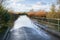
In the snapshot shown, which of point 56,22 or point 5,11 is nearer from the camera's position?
point 56,22

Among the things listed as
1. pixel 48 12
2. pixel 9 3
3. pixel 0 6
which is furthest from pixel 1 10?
pixel 48 12

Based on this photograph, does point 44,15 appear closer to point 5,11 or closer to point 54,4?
point 54,4

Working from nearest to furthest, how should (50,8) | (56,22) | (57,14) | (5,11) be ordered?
(56,22), (57,14), (5,11), (50,8)

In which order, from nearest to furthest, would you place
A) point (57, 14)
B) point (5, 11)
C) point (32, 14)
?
point (57, 14) → point (5, 11) → point (32, 14)

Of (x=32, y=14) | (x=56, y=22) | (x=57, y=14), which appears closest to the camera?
(x=56, y=22)

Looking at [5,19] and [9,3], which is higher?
[9,3]

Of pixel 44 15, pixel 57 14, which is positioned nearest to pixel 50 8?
pixel 44 15

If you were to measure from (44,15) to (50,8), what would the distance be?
1.24 metres

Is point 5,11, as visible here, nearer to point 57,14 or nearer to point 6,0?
point 6,0

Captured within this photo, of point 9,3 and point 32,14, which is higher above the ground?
point 9,3

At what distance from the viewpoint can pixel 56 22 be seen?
1892 centimetres

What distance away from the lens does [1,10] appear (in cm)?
2284

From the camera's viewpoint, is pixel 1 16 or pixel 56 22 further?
pixel 1 16

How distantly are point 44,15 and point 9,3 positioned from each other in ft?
16.0
